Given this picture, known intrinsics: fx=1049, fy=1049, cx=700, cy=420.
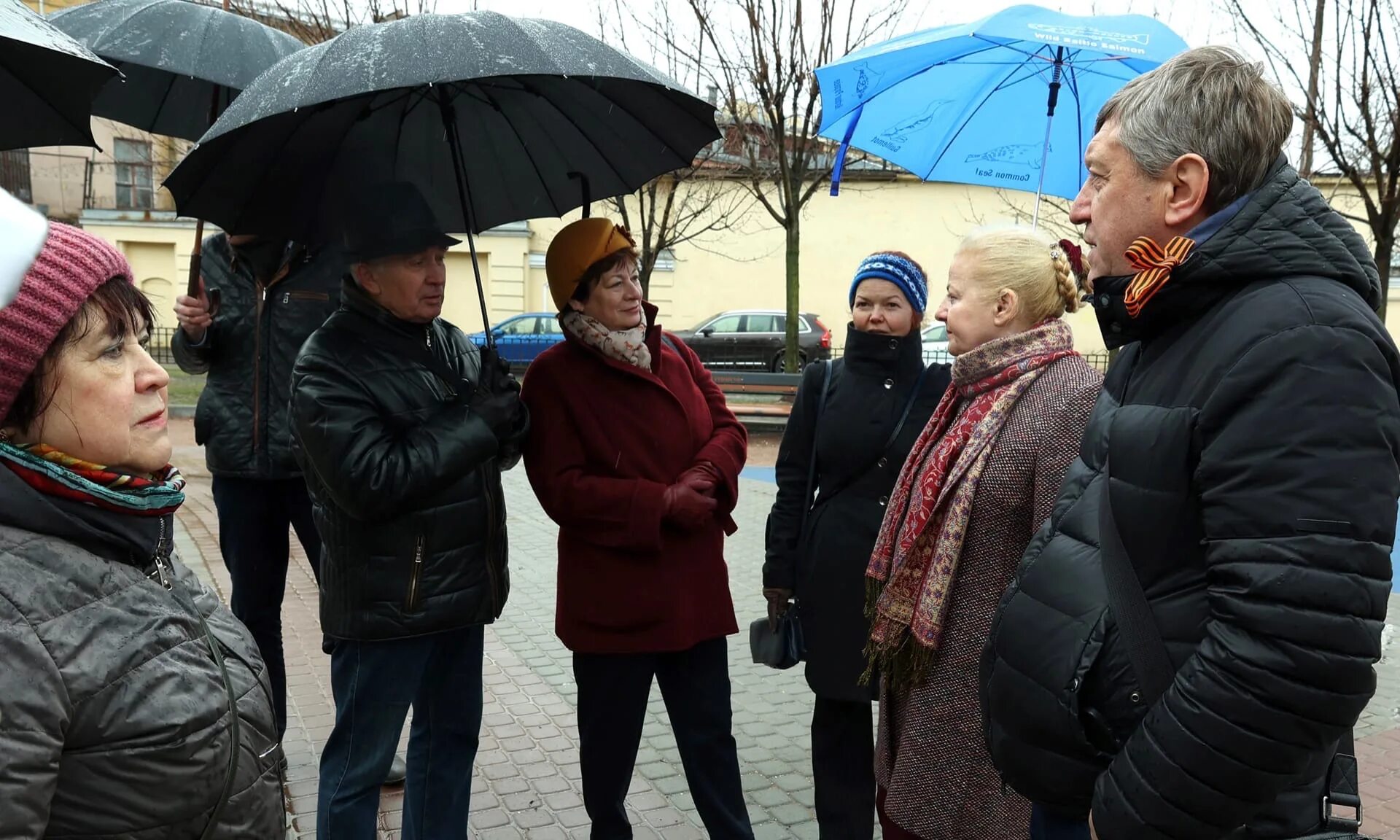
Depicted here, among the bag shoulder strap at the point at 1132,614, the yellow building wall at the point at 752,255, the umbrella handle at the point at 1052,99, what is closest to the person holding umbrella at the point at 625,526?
the bag shoulder strap at the point at 1132,614

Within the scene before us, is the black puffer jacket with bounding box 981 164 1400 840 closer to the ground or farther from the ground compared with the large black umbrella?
closer to the ground

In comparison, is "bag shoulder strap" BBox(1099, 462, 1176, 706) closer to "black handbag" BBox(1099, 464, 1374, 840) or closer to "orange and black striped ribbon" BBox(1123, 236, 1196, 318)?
"black handbag" BBox(1099, 464, 1374, 840)

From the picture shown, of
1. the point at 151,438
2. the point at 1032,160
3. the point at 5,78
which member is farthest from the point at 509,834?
the point at 1032,160

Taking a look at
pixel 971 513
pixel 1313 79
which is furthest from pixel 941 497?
pixel 1313 79

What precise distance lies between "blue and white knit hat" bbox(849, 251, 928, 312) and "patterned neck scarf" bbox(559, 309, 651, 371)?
0.66m

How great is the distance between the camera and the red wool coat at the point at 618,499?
296 centimetres

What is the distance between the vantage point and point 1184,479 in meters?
1.62

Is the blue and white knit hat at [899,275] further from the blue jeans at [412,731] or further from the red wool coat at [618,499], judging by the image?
the blue jeans at [412,731]

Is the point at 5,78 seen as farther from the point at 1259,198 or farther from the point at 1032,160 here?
the point at 1032,160

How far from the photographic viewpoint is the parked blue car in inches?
891

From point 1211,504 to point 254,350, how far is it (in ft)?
10.9

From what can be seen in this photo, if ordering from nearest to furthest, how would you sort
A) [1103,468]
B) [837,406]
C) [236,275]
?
[1103,468] → [837,406] → [236,275]

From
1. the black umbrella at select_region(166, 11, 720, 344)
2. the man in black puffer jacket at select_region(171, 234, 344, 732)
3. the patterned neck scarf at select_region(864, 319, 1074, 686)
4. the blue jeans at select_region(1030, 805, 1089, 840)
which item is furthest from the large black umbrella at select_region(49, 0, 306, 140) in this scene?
the blue jeans at select_region(1030, 805, 1089, 840)

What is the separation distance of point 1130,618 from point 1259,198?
2.29 feet
